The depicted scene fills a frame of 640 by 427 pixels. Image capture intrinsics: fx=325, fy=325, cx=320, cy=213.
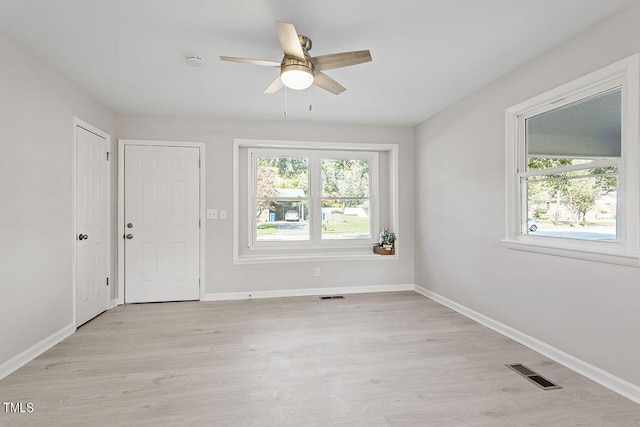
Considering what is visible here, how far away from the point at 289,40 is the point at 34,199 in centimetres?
243

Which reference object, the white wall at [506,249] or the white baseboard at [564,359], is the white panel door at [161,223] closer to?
the white wall at [506,249]

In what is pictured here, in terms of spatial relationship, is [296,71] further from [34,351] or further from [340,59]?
[34,351]

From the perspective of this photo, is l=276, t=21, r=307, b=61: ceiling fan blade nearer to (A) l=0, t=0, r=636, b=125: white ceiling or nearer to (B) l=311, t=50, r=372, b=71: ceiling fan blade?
(B) l=311, t=50, r=372, b=71: ceiling fan blade

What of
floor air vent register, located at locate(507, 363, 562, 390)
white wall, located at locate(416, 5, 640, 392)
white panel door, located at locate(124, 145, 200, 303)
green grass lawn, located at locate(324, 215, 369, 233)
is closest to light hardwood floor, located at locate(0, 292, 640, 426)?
floor air vent register, located at locate(507, 363, 562, 390)

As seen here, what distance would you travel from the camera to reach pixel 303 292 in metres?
4.57

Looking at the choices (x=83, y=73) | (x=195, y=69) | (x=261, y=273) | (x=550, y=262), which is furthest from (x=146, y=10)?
(x=550, y=262)

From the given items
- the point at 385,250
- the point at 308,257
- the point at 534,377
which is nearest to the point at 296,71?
the point at 534,377

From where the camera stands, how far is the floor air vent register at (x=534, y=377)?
219cm

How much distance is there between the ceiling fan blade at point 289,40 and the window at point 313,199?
7.98 ft

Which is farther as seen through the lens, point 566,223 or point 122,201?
point 122,201

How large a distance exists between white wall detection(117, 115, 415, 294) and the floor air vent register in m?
2.39

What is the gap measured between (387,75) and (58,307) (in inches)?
146

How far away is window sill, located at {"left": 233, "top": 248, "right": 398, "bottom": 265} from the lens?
4.43 meters

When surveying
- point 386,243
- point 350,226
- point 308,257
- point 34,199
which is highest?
point 34,199
